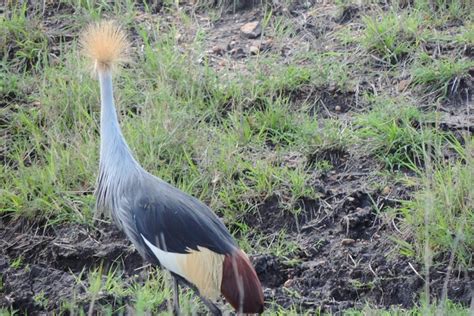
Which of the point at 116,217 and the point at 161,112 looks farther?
the point at 161,112

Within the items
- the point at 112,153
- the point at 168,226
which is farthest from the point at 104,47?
the point at 168,226

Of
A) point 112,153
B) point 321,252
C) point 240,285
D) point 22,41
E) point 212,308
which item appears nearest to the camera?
point 240,285

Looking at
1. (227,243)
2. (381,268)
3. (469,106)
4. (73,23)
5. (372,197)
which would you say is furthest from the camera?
(73,23)

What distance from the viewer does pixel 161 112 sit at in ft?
19.2

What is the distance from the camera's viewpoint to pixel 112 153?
484cm

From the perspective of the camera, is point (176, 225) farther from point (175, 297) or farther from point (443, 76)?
point (443, 76)

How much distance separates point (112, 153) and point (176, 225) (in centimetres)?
43

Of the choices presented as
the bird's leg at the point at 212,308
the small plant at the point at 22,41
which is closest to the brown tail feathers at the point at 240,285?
the bird's leg at the point at 212,308

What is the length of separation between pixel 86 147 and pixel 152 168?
1.17ft

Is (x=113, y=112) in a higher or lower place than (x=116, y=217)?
higher

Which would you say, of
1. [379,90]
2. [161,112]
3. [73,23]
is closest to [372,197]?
[379,90]

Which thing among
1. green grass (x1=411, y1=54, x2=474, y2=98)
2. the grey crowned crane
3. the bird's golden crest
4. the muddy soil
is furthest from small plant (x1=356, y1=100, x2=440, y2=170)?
the bird's golden crest

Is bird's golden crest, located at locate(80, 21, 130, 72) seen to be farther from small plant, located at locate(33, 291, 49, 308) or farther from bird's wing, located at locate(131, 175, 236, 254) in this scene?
small plant, located at locate(33, 291, 49, 308)

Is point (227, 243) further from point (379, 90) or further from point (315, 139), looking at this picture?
point (379, 90)
